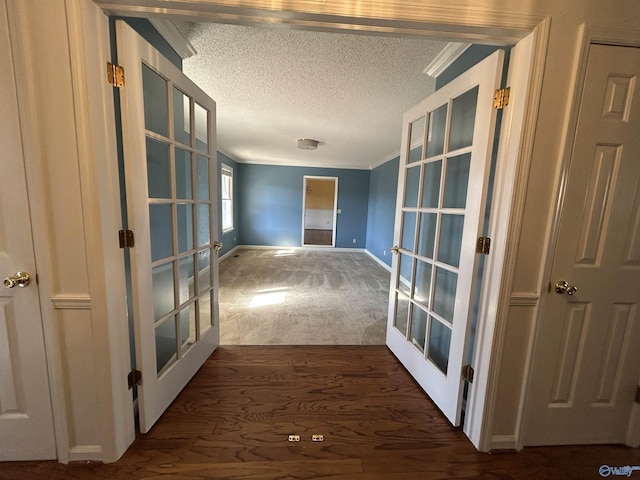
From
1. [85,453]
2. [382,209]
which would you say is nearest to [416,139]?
[85,453]

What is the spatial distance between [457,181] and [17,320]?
2306 millimetres

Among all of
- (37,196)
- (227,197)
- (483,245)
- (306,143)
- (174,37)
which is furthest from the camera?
(227,197)

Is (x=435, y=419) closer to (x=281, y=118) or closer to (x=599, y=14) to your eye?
(x=599, y=14)

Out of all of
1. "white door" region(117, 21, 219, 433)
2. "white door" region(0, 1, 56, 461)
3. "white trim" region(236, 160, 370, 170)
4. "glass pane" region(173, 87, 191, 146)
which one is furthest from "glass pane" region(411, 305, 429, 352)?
"white trim" region(236, 160, 370, 170)

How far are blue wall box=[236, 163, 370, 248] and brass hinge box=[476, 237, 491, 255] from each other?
5.98 meters

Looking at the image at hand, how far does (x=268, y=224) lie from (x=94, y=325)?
611 centimetres

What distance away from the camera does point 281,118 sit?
330 centimetres

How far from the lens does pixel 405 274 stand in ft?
6.84

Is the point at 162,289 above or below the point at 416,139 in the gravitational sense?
below

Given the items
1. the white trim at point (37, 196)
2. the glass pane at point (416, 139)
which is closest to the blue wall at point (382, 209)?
the glass pane at point (416, 139)

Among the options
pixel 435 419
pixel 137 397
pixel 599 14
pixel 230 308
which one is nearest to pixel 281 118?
pixel 230 308

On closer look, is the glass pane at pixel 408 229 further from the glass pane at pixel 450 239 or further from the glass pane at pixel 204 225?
the glass pane at pixel 204 225

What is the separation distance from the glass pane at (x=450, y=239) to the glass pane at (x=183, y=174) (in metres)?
1.67

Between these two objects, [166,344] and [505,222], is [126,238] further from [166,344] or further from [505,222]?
[505,222]
